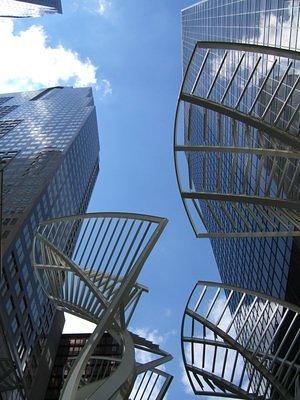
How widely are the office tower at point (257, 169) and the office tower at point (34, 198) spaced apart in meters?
17.2

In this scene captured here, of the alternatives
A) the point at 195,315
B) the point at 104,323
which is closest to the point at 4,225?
the point at 195,315

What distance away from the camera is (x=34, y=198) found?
6028 cm

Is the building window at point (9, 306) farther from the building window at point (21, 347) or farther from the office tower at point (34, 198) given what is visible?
the building window at point (21, 347)

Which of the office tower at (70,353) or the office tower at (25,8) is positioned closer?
the office tower at (70,353)

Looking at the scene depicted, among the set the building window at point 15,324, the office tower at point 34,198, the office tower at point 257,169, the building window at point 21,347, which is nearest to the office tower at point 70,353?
the office tower at point 34,198

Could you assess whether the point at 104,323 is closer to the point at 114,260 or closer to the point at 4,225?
the point at 114,260

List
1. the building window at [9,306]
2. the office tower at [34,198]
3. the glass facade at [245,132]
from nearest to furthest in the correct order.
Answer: the glass facade at [245,132]
the building window at [9,306]
the office tower at [34,198]

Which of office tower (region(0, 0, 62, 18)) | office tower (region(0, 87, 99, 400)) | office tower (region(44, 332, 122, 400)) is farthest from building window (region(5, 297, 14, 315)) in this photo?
office tower (region(0, 0, 62, 18))

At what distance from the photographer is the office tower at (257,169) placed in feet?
53.1

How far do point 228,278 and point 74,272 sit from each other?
36.5m

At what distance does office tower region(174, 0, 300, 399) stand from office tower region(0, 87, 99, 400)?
17.2 m

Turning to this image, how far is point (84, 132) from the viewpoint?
324 feet

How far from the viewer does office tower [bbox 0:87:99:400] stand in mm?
50281

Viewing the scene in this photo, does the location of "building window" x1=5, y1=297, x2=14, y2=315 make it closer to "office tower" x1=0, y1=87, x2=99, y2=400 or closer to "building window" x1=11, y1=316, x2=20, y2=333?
"office tower" x1=0, y1=87, x2=99, y2=400
